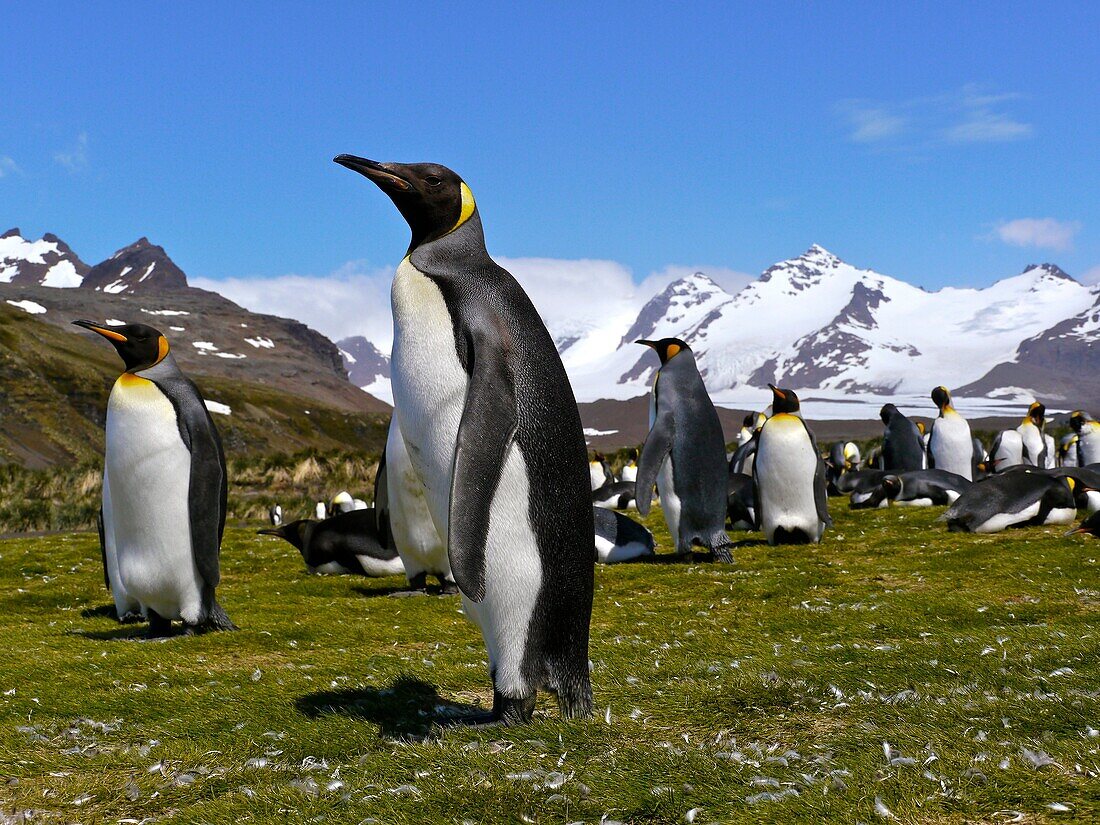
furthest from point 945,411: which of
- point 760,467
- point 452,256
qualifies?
point 452,256

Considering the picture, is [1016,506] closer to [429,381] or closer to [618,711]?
[618,711]

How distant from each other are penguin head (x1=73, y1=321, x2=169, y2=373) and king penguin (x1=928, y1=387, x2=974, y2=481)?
15194mm

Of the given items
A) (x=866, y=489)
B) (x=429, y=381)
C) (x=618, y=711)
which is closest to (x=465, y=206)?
(x=429, y=381)

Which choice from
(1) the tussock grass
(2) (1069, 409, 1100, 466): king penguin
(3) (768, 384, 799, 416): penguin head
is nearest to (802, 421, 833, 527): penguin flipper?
(3) (768, 384, 799, 416): penguin head

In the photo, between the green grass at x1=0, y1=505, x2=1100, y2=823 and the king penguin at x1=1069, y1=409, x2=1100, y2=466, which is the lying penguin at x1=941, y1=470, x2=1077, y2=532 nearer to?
the green grass at x1=0, y1=505, x2=1100, y2=823

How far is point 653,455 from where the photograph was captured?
1021 cm

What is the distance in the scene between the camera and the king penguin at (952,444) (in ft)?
61.1

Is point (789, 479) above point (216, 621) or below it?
above

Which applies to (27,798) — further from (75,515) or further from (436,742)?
(75,515)

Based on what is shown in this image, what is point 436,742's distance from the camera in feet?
12.5

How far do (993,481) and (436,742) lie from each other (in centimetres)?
978

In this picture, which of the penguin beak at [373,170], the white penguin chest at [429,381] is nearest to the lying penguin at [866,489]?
the white penguin chest at [429,381]

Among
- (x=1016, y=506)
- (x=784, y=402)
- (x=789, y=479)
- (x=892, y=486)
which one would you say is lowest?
(x=1016, y=506)

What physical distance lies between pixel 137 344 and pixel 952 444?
51.6 feet
